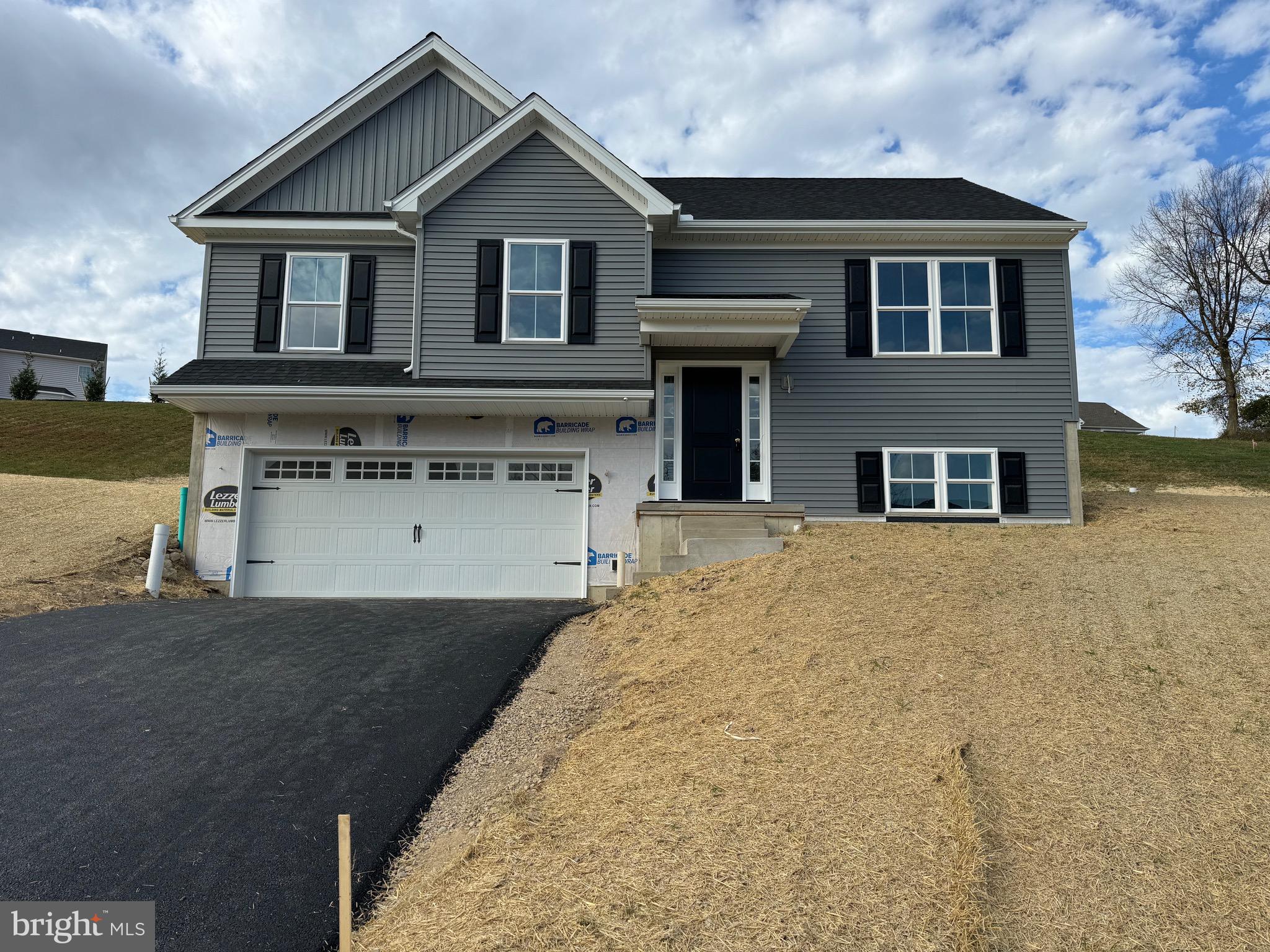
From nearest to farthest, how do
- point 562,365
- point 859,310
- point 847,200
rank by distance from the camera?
point 562,365
point 859,310
point 847,200

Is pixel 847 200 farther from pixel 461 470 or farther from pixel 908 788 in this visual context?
pixel 908 788

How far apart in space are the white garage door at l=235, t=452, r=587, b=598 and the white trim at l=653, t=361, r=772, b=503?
52.1 inches

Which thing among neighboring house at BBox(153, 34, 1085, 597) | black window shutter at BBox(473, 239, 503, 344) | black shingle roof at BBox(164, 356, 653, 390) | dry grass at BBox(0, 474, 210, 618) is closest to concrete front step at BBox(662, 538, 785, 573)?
neighboring house at BBox(153, 34, 1085, 597)

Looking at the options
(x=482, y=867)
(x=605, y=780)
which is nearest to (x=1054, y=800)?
(x=605, y=780)

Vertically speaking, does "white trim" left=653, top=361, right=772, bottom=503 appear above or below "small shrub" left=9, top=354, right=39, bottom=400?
below

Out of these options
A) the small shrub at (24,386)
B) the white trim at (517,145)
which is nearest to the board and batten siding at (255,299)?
the white trim at (517,145)

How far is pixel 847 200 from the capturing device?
1258 cm

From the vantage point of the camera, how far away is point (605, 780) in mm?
4410

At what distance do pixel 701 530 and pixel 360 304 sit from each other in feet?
20.5

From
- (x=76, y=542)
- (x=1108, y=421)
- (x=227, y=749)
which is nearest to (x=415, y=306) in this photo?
(x=76, y=542)

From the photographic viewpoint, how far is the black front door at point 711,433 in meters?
11.3

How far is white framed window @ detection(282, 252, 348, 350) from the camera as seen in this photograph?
37.2 feet

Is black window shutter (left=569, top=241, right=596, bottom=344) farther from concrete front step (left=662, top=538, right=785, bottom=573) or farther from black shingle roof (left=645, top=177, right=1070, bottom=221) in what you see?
concrete front step (left=662, top=538, right=785, bottom=573)

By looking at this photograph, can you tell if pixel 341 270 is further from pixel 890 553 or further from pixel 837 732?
pixel 837 732
